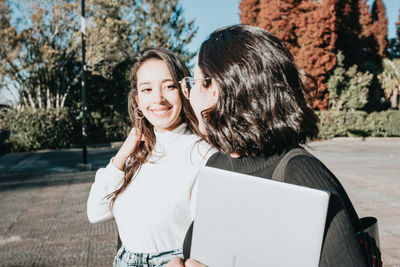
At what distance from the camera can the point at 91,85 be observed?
2194 centimetres

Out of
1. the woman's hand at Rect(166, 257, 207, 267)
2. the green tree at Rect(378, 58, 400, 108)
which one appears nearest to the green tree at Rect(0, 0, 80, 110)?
the woman's hand at Rect(166, 257, 207, 267)

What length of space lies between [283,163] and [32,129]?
698 inches

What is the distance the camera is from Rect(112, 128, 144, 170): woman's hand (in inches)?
68.2

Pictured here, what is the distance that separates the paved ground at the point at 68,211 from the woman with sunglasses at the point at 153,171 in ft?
3.04

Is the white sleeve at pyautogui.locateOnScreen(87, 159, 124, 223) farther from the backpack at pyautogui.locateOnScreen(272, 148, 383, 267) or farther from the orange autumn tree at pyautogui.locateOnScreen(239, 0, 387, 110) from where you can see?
the orange autumn tree at pyautogui.locateOnScreen(239, 0, 387, 110)

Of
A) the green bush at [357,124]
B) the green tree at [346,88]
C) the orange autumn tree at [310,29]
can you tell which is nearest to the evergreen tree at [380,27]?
A: the green tree at [346,88]

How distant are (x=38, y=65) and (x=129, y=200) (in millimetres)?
17973

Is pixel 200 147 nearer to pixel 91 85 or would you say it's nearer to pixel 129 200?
pixel 129 200

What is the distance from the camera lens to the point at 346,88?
73.2ft

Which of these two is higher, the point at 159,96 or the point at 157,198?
the point at 159,96

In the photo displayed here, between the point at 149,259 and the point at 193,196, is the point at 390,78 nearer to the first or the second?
the point at 193,196

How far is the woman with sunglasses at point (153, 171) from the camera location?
156 cm

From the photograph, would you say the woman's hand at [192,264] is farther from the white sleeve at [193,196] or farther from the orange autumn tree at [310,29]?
the orange autumn tree at [310,29]

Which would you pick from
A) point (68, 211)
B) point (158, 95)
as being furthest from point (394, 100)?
point (158, 95)
